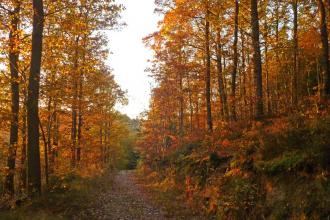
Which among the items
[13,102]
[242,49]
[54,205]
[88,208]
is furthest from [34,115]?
[242,49]

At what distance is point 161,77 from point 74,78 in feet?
44.5

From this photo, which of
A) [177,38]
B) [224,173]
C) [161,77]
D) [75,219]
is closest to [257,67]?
[224,173]

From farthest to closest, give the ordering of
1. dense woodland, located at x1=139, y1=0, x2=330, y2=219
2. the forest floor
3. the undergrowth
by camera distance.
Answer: the forest floor < dense woodland, located at x1=139, y1=0, x2=330, y2=219 < the undergrowth

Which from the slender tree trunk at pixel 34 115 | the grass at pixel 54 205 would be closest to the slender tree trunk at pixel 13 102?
the slender tree trunk at pixel 34 115

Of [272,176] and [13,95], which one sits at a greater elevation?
[13,95]

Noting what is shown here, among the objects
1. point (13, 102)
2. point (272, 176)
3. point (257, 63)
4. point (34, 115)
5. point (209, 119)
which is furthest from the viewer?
point (209, 119)

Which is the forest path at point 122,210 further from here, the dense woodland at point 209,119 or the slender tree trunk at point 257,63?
the slender tree trunk at point 257,63

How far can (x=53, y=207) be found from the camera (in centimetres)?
1099

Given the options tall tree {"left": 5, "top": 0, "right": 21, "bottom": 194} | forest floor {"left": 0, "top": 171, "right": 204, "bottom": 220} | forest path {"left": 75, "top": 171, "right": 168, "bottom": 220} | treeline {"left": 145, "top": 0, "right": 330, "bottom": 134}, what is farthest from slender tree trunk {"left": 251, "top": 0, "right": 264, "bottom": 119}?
tall tree {"left": 5, "top": 0, "right": 21, "bottom": 194}

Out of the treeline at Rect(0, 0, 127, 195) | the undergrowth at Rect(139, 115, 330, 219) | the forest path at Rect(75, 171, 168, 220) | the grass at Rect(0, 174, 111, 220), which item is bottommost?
the forest path at Rect(75, 171, 168, 220)

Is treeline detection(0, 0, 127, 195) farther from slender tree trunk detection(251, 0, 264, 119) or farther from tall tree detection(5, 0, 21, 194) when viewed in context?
slender tree trunk detection(251, 0, 264, 119)

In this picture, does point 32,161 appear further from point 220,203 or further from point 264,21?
point 264,21

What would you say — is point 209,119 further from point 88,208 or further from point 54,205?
point 54,205

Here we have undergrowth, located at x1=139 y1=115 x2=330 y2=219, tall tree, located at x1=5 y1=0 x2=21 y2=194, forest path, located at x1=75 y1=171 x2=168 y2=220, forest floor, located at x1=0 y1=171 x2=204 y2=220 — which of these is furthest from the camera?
tall tree, located at x1=5 y1=0 x2=21 y2=194
